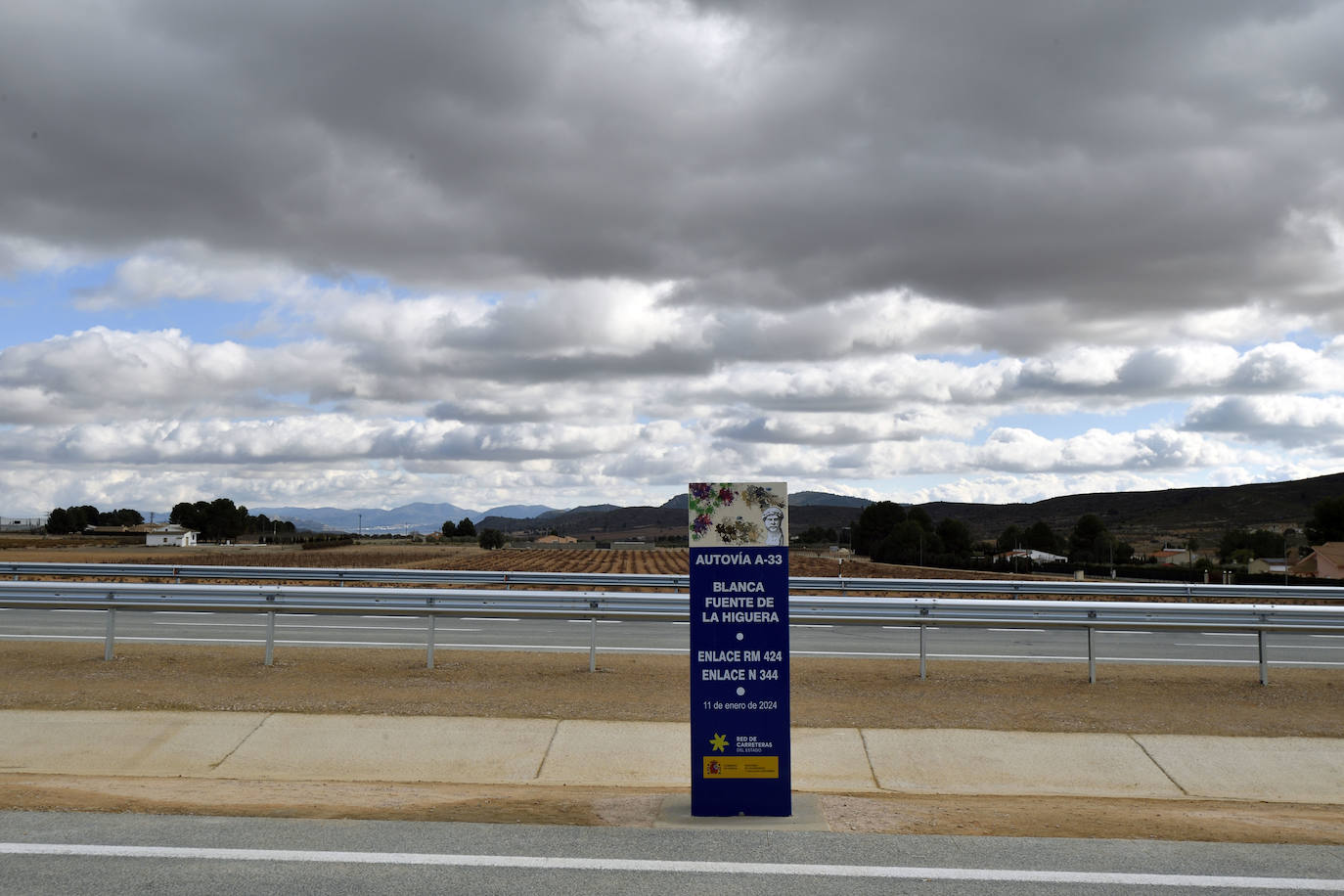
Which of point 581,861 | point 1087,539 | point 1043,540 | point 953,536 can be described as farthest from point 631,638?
point 1087,539

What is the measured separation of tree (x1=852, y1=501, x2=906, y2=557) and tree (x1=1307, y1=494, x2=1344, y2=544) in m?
46.6

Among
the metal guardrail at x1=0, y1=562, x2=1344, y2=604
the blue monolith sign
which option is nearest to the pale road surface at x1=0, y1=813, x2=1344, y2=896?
the blue monolith sign

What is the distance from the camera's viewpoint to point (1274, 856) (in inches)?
242

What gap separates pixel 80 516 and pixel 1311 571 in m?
156

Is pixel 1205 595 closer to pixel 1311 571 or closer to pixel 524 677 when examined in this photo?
pixel 524 677

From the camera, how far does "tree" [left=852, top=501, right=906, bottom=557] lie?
127875 millimetres

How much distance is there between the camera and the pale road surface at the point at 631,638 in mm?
16469

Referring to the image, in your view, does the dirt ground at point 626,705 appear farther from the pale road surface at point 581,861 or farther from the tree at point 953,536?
the tree at point 953,536

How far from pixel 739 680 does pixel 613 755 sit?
305 centimetres

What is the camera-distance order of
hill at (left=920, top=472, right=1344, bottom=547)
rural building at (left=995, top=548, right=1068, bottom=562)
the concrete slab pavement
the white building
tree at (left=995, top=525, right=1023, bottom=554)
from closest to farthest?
the concrete slab pavement
rural building at (left=995, top=548, right=1068, bottom=562)
the white building
tree at (left=995, top=525, right=1023, bottom=554)
hill at (left=920, top=472, right=1344, bottom=547)

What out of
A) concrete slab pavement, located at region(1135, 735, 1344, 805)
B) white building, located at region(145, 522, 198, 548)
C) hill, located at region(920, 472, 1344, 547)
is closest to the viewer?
concrete slab pavement, located at region(1135, 735, 1344, 805)

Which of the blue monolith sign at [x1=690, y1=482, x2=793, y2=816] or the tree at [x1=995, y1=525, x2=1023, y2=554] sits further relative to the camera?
the tree at [x1=995, y1=525, x2=1023, y2=554]

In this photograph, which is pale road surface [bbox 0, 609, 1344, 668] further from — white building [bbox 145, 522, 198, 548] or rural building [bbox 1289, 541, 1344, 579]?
white building [bbox 145, 522, 198, 548]

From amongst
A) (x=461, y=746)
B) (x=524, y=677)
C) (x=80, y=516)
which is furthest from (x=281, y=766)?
(x=80, y=516)
